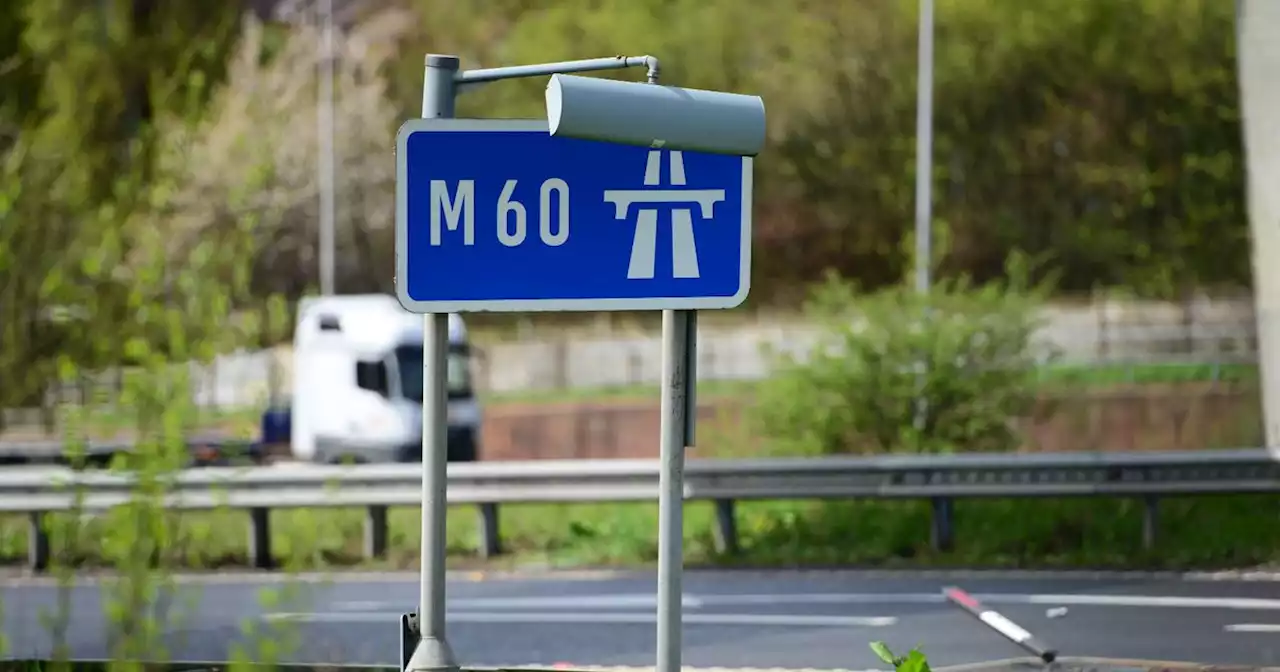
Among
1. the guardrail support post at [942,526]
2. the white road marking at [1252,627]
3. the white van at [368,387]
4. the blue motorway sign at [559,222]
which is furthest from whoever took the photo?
the white van at [368,387]

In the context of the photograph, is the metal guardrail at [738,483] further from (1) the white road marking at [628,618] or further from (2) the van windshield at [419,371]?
(2) the van windshield at [419,371]

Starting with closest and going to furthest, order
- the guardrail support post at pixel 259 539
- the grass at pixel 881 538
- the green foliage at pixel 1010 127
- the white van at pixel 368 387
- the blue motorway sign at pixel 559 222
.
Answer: the blue motorway sign at pixel 559 222
the grass at pixel 881 538
the guardrail support post at pixel 259 539
the white van at pixel 368 387
the green foliage at pixel 1010 127

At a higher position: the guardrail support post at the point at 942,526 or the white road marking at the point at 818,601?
the guardrail support post at the point at 942,526

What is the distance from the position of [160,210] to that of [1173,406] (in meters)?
24.8

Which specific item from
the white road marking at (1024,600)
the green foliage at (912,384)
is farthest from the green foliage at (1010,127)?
the white road marking at (1024,600)

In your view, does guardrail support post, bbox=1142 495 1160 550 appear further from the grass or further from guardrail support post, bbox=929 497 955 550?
guardrail support post, bbox=929 497 955 550

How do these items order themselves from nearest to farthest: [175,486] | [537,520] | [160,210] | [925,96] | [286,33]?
1. [175,486]
2. [160,210]
3. [537,520]
4. [925,96]
5. [286,33]

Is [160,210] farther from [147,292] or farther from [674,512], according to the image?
[674,512]

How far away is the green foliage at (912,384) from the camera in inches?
609

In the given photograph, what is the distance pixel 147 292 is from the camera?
172 inches

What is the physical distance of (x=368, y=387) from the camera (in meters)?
25.5

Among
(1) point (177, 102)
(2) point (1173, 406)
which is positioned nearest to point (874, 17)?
(2) point (1173, 406)

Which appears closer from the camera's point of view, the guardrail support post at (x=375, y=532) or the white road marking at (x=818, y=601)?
the white road marking at (x=818, y=601)

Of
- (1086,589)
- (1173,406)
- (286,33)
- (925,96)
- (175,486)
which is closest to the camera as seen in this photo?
(175,486)
